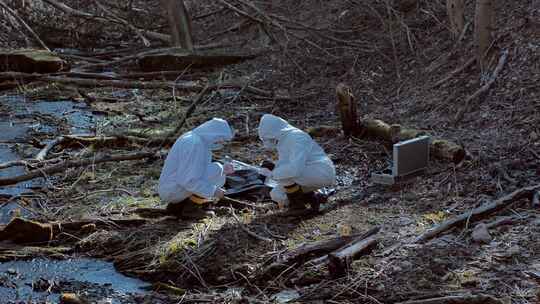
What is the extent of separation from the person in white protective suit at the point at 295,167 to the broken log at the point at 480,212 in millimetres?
1311

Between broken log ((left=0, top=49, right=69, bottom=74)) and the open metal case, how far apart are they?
791cm

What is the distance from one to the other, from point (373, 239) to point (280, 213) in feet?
4.34

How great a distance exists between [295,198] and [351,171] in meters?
1.61

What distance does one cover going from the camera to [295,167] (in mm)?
7664

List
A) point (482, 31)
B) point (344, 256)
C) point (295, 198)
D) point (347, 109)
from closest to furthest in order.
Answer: point (344, 256) < point (295, 198) < point (347, 109) < point (482, 31)

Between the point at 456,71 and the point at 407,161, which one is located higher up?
the point at 456,71

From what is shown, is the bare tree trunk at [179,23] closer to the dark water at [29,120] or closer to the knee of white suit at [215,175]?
the dark water at [29,120]

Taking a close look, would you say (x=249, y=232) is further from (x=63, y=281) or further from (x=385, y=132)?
(x=385, y=132)

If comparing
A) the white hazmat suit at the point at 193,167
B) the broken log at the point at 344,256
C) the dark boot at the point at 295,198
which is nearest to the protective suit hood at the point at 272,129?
the white hazmat suit at the point at 193,167

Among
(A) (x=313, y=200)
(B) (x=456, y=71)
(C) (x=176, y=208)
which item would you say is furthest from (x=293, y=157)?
(B) (x=456, y=71)

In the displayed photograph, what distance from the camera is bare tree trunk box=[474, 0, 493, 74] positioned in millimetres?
11461

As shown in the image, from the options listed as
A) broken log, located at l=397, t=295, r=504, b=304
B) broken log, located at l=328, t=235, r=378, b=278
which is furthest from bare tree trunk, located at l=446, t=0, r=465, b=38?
broken log, located at l=397, t=295, r=504, b=304

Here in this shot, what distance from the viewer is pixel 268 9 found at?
18.5m

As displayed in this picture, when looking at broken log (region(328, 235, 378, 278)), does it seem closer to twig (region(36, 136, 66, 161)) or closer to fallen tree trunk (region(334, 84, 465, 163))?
fallen tree trunk (region(334, 84, 465, 163))
